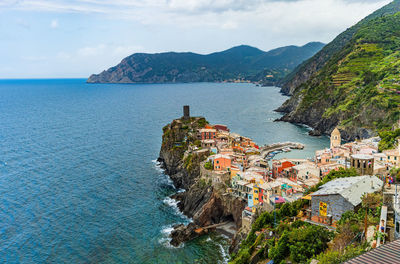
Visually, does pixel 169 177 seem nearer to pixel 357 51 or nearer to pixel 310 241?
pixel 310 241

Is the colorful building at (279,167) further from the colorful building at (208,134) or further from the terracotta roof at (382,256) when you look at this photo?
the terracotta roof at (382,256)

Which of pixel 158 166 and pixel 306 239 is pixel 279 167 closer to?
pixel 306 239

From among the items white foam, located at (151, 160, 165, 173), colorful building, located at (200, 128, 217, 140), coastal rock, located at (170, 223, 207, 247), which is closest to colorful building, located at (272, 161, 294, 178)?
coastal rock, located at (170, 223, 207, 247)

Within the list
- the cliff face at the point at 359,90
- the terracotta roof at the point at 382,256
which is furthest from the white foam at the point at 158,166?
the terracotta roof at the point at 382,256

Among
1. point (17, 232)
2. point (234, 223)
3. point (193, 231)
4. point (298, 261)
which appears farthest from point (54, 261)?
point (298, 261)

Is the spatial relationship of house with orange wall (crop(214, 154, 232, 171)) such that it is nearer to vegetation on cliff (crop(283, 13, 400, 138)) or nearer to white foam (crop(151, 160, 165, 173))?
white foam (crop(151, 160, 165, 173))

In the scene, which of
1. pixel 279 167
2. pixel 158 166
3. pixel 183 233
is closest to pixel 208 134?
pixel 158 166

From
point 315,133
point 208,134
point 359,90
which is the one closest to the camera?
point 208,134
